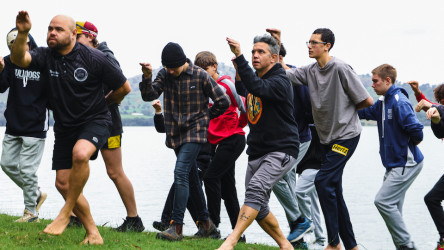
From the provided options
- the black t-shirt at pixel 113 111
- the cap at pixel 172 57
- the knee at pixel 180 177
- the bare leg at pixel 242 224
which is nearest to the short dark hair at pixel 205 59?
the cap at pixel 172 57

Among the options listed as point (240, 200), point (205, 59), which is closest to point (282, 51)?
point (205, 59)

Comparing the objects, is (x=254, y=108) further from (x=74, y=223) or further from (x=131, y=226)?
(x=74, y=223)

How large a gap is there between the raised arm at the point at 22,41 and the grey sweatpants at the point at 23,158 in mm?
2381

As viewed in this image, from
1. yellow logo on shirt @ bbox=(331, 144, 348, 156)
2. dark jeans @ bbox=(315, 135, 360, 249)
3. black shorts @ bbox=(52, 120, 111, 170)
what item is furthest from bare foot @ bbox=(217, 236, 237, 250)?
yellow logo on shirt @ bbox=(331, 144, 348, 156)

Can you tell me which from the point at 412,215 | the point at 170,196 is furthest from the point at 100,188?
the point at 170,196

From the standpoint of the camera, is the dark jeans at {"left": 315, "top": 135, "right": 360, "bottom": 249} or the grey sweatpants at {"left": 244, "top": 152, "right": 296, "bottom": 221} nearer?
the grey sweatpants at {"left": 244, "top": 152, "right": 296, "bottom": 221}

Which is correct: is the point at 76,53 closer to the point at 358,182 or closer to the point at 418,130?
the point at 418,130

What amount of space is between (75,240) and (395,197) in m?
4.48

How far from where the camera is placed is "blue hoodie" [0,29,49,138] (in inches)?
315

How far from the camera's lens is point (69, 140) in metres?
6.73

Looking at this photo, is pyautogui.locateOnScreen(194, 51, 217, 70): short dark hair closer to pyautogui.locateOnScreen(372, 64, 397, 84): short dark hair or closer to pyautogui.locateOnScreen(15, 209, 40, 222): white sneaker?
pyautogui.locateOnScreen(372, 64, 397, 84): short dark hair

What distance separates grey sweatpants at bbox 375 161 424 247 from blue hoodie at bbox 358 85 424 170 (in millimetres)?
118

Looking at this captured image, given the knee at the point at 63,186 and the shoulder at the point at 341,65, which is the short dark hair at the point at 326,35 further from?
the knee at the point at 63,186

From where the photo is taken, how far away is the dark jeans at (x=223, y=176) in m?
8.55
